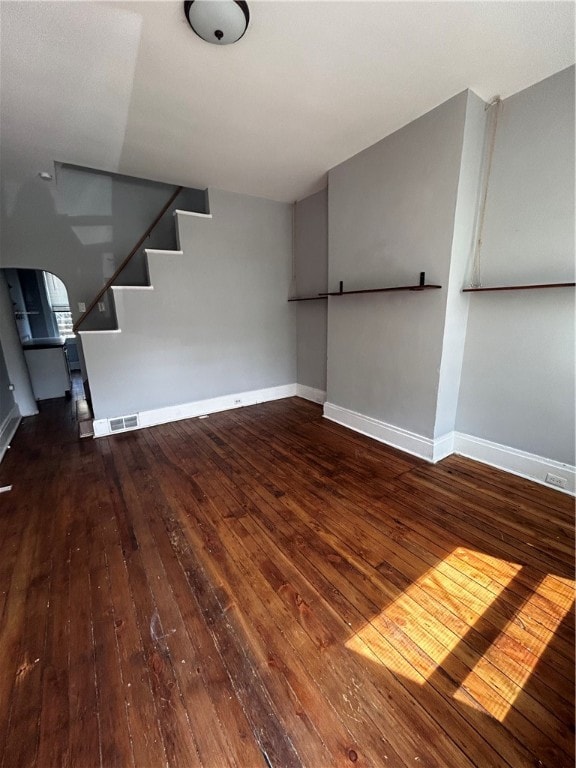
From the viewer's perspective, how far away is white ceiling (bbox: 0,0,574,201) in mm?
1593

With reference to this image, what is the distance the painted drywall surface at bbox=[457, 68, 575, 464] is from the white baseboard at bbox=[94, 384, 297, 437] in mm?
2829

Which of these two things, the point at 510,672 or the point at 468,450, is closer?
the point at 510,672

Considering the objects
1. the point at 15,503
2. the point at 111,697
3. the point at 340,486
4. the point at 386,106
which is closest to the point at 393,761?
the point at 111,697

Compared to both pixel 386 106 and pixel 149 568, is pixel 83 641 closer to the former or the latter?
pixel 149 568

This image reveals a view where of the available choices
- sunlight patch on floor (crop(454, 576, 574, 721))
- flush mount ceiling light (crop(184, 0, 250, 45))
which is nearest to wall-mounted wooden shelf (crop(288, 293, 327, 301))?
flush mount ceiling light (crop(184, 0, 250, 45))

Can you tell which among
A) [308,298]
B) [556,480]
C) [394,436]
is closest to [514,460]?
[556,480]

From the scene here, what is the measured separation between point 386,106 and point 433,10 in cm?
77

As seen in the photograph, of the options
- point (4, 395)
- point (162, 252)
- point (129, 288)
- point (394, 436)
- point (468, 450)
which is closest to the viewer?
point (468, 450)

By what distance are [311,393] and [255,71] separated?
3480 millimetres

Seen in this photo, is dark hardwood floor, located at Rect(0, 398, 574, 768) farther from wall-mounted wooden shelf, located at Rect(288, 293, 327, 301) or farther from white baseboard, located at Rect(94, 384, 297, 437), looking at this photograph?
wall-mounted wooden shelf, located at Rect(288, 293, 327, 301)

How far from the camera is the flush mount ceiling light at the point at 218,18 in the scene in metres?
1.50

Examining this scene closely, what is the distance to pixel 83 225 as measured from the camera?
4.15m

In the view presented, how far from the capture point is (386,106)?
7.61 ft

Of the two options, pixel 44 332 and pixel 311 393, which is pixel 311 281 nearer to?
pixel 311 393
